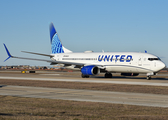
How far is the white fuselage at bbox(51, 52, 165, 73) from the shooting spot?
123 feet

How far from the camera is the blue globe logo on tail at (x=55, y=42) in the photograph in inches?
2142

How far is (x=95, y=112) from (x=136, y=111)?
77.4 inches

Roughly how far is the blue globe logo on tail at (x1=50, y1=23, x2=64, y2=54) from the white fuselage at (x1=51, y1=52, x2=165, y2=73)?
28.8ft

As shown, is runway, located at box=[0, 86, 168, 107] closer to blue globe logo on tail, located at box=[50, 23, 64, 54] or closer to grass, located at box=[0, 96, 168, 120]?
grass, located at box=[0, 96, 168, 120]

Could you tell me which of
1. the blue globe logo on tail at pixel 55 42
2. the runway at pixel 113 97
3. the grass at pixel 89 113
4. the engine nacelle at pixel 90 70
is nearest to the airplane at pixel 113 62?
the engine nacelle at pixel 90 70

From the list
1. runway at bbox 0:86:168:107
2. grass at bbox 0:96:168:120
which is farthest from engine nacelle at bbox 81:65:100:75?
grass at bbox 0:96:168:120

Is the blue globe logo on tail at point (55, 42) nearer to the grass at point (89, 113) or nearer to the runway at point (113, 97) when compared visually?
the runway at point (113, 97)

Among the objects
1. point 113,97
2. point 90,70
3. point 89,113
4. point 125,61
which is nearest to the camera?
point 89,113

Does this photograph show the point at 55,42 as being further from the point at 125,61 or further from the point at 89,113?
the point at 89,113

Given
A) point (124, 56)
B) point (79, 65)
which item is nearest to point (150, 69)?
point (124, 56)

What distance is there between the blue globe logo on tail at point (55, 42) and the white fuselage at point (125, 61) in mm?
8779

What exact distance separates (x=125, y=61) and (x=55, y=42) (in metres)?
21.0

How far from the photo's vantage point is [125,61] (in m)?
39.7

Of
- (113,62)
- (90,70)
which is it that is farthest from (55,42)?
(113,62)
